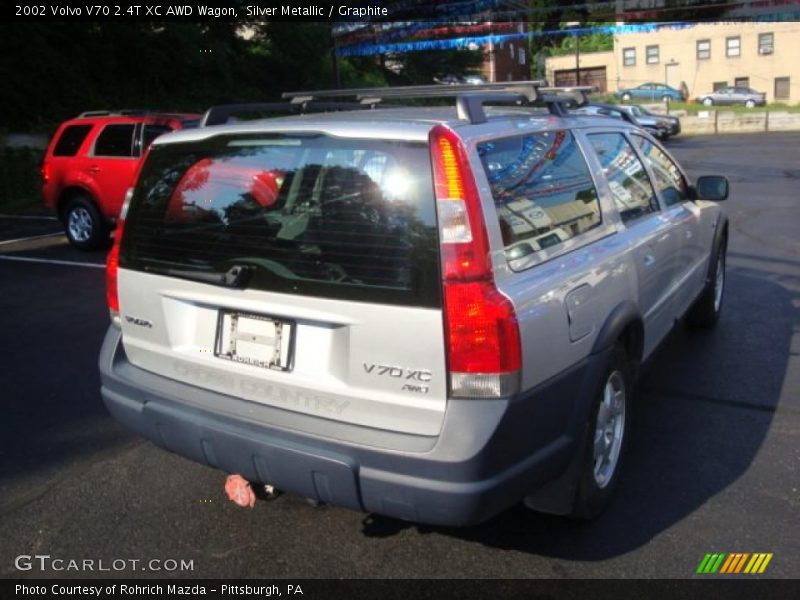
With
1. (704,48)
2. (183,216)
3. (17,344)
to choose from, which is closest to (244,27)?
(17,344)

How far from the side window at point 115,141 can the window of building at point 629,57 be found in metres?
57.5

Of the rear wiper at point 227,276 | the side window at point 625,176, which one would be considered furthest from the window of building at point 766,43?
the rear wiper at point 227,276

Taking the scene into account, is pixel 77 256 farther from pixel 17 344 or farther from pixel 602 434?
pixel 602 434

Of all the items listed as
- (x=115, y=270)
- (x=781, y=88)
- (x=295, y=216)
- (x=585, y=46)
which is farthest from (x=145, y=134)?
(x=585, y=46)

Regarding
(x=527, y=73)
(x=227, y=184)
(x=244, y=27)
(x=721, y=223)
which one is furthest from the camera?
(x=527, y=73)

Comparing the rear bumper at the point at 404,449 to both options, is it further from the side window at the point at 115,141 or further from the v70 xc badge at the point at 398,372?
the side window at the point at 115,141

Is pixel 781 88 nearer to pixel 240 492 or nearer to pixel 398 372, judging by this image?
pixel 240 492

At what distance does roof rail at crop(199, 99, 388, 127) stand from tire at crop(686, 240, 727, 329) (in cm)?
312

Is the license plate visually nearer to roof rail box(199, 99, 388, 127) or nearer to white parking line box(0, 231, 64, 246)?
roof rail box(199, 99, 388, 127)

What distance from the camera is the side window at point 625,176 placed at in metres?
3.83

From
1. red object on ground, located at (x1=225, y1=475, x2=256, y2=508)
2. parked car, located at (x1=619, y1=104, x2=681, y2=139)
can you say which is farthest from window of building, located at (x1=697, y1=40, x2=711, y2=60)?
red object on ground, located at (x1=225, y1=475, x2=256, y2=508)

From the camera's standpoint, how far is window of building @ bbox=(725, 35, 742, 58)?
185ft

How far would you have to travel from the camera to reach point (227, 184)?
10.2ft
